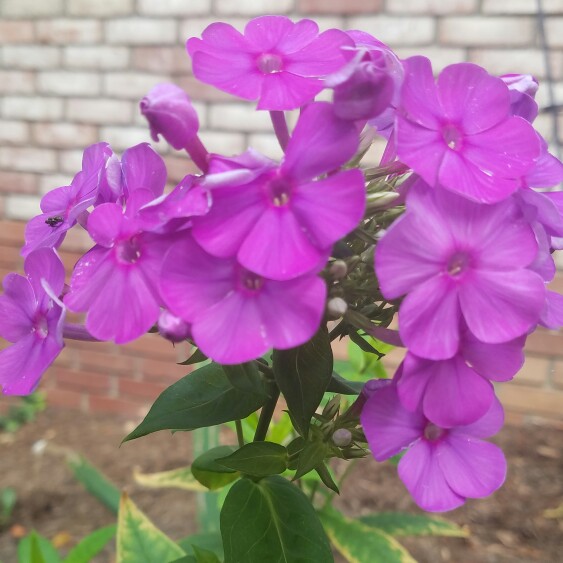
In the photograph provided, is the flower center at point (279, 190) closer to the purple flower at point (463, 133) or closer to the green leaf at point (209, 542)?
the purple flower at point (463, 133)

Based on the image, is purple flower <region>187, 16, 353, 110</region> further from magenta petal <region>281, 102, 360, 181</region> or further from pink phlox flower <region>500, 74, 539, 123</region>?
pink phlox flower <region>500, 74, 539, 123</region>

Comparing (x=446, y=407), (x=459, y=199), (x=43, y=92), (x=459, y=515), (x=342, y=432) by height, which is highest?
(x=459, y=199)

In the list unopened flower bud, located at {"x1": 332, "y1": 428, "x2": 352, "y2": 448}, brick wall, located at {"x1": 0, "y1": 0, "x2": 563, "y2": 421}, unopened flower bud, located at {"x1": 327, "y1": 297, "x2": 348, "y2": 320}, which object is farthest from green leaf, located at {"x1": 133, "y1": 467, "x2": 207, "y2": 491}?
brick wall, located at {"x1": 0, "y1": 0, "x2": 563, "y2": 421}

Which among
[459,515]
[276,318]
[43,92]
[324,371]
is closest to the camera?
[276,318]

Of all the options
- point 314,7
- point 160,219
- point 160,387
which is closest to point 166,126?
point 160,219

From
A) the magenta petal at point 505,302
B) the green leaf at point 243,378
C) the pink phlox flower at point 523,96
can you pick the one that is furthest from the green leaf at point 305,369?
the pink phlox flower at point 523,96

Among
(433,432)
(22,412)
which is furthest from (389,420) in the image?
(22,412)

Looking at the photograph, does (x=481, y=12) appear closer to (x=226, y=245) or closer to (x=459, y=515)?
(x=459, y=515)
